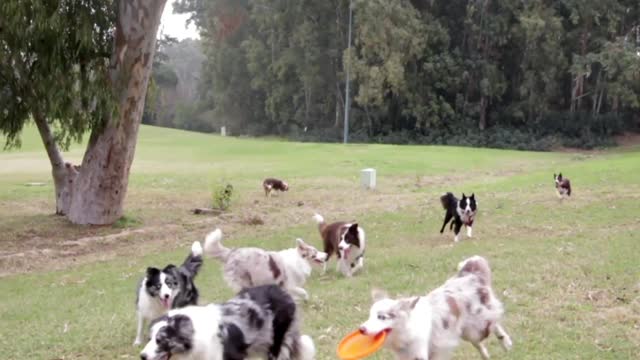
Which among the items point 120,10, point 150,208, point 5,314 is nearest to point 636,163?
point 150,208

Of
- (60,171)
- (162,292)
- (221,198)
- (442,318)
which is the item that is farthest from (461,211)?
(60,171)

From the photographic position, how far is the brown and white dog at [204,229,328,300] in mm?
8898

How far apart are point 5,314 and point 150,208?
438 inches

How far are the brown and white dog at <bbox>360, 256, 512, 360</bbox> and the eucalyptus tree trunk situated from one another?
12.2 meters

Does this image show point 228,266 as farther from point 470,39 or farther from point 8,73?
point 470,39

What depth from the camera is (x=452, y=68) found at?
182 feet

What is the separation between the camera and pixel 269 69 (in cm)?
6372

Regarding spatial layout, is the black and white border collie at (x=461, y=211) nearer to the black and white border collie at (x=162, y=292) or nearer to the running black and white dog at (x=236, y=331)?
the black and white border collie at (x=162, y=292)

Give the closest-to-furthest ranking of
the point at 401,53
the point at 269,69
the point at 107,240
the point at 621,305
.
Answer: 1. the point at 621,305
2. the point at 107,240
3. the point at 401,53
4. the point at 269,69

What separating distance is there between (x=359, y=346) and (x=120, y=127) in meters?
13.1

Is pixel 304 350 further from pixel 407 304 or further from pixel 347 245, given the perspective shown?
pixel 347 245

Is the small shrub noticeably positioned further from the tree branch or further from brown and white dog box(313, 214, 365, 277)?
brown and white dog box(313, 214, 365, 277)

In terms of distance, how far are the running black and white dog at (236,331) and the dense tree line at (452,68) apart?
1820 inches

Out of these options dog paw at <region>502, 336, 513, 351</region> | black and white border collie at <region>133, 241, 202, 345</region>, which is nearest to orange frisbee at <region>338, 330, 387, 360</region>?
dog paw at <region>502, 336, 513, 351</region>
